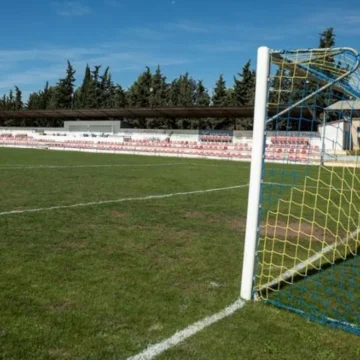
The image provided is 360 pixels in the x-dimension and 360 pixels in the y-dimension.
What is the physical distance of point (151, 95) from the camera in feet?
210

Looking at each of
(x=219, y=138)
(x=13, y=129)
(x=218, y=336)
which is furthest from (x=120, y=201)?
(x=13, y=129)

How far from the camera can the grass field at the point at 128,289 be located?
3.19 metres

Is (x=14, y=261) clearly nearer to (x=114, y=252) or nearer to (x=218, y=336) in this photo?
(x=114, y=252)

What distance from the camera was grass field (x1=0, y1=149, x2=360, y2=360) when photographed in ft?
10.5

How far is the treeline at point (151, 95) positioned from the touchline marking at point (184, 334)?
50.4m

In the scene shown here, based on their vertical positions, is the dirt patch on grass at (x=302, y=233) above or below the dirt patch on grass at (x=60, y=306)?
below

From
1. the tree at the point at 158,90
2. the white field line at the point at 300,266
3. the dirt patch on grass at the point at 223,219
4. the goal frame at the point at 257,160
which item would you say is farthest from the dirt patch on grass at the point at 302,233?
the tree at the point at 158,90

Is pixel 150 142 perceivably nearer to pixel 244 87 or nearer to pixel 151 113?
pixel 151 113

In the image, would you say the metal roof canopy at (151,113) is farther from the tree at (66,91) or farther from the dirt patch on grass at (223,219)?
the dirt patch on grass at (223,219)

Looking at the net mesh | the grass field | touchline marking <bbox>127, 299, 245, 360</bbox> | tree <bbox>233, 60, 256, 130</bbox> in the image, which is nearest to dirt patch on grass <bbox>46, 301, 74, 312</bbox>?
the grass field

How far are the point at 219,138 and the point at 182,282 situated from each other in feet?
123

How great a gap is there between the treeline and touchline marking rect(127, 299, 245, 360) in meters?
50.4

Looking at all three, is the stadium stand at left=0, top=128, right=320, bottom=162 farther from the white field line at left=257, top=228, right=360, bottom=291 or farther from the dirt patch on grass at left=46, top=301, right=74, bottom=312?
the dirt patch on grass at left=46, top=301, right=74, bottom=312

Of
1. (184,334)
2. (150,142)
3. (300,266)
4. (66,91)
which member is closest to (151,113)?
(150,142)
